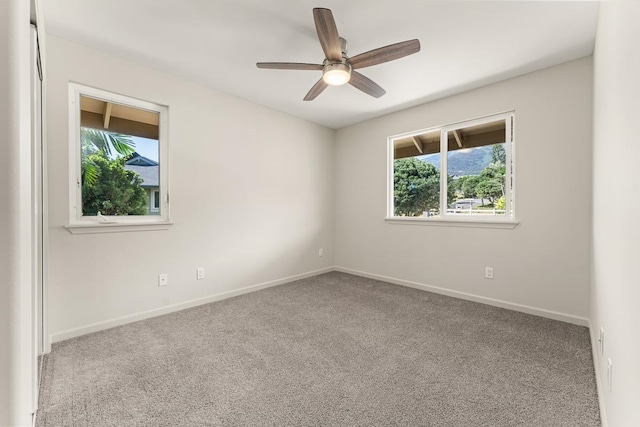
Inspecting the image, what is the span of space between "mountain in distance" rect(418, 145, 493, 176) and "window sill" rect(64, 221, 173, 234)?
10.8 feet

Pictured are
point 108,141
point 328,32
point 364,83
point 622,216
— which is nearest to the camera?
point 622,216

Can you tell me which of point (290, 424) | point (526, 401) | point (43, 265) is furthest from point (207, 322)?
point (526, 401)

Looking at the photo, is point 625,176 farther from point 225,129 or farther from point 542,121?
point 225,129

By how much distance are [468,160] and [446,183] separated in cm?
36

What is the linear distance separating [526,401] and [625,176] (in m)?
1.27

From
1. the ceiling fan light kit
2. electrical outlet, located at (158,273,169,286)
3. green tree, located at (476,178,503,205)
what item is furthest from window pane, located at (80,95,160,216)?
green tree, located at (476,178,503,205)

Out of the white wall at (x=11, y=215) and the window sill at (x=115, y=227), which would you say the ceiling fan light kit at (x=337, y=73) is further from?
the window sill at (x=115, y=227)

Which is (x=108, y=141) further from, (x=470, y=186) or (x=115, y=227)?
(x=470, y=186)

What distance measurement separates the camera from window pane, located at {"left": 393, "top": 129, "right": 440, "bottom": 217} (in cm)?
368

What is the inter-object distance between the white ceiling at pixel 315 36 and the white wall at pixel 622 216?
677 mm

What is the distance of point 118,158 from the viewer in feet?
8.61

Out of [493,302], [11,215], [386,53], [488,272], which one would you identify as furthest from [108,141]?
[493,302]

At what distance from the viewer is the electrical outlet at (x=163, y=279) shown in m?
2.83

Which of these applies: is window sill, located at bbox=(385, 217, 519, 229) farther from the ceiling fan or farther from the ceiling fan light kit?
the ceiling fan light kit
